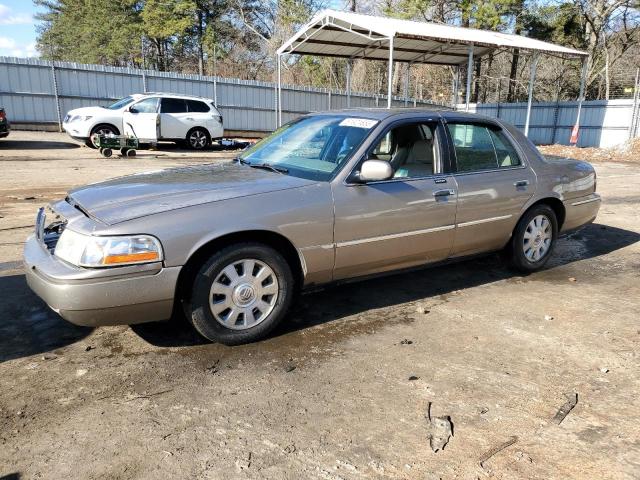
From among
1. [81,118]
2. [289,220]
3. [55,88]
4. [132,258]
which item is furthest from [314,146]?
[55,88]

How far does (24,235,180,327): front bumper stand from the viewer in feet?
10.1

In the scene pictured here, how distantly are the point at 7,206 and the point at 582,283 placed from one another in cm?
779

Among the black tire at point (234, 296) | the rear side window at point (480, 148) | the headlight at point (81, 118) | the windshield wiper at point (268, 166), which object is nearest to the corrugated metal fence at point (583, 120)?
the headlight at point (81, 118)

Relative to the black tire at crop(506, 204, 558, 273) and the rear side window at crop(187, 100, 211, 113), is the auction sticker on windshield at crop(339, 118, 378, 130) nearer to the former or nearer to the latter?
the black tire at crop(506, 204, 558, 273)

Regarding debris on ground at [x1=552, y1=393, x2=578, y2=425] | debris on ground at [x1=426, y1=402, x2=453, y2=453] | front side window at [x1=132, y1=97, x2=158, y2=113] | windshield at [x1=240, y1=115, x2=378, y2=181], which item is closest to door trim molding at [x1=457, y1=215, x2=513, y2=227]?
windshield at [x1=240, y1=115, x2=378, y2=181]

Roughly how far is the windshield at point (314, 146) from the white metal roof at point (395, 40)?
37.5 feet

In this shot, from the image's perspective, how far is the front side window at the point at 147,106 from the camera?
16.5 meters

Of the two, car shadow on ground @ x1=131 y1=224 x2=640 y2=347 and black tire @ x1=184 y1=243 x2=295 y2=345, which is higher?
black tire @ x1=184 y1=243 x2=295 y2=345

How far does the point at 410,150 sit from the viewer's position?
14.6 feet

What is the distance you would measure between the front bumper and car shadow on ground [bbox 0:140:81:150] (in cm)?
1490

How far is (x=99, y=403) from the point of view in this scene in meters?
2.92

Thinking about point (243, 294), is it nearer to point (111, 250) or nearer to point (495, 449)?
point (111, 250)

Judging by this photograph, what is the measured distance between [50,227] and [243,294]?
1438 mm

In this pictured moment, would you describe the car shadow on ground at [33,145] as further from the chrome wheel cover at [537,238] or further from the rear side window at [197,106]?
the chrome wheel cover at [537,238]
